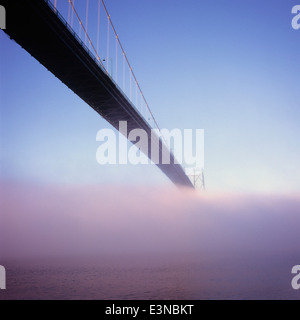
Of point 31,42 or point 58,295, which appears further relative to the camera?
point 58,295

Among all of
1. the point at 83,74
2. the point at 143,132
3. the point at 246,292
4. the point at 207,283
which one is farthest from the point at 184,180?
the point at 83,74

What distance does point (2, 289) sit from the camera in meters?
19.8

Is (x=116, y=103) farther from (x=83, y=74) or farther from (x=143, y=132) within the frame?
(x=143, y=132)

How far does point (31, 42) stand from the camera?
1241 cm

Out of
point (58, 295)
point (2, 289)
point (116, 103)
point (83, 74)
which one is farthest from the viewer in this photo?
point (2, 289)
